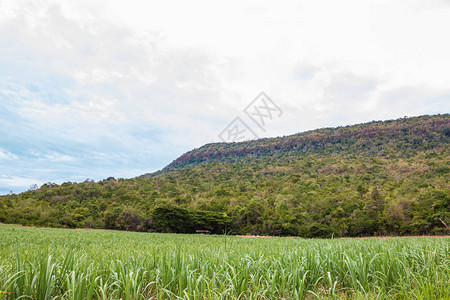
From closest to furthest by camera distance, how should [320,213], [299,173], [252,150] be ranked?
[320,213] → [299,173] → [252,150]

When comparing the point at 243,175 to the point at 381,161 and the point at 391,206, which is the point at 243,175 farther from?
the point at 391,206

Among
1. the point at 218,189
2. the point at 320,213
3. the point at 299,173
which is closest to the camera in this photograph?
the point at 320,213

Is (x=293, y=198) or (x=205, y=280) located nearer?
(x=205, y=280)

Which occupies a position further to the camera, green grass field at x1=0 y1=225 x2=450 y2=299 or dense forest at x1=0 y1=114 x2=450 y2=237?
dense forest at x1=0 y1=114 x2=450 y2=237

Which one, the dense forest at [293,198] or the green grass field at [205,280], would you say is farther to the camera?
the dense forest at [293,198]

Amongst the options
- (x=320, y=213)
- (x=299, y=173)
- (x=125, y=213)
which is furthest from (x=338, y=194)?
(x=125, y=213)

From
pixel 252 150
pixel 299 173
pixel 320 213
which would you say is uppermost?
pixel 252 150

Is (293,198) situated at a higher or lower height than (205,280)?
higher

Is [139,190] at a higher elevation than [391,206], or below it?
higher
